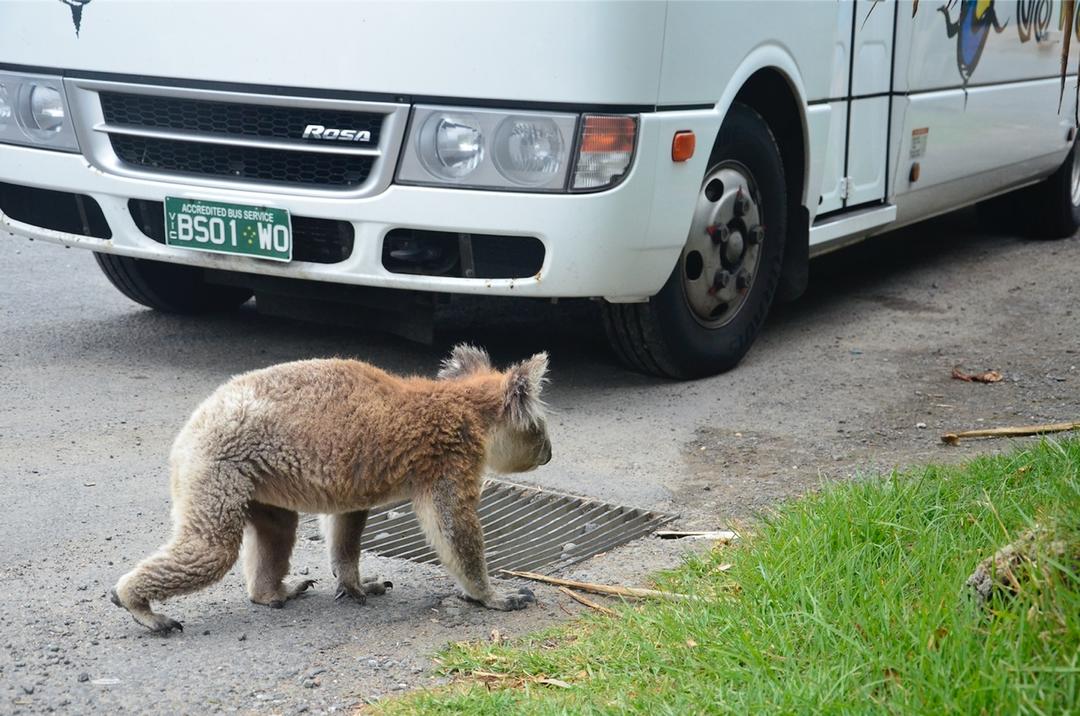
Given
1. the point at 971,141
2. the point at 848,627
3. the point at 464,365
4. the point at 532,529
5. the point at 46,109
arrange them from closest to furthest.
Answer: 1. the point at 848,627
2. the point at 464,365
3. the point at 532,529
4. the point at 46,109
5. the point at 971,141

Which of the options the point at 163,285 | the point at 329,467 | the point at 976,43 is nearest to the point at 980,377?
the point at 976,43

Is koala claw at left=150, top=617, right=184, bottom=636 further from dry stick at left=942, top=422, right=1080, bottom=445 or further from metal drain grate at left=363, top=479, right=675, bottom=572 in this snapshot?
dry stick at left=942, top=422, right=1080, bottom=445

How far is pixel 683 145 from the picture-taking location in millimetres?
5305

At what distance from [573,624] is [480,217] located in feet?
6.37

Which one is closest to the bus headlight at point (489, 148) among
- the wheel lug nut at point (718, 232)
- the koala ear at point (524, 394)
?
the wheel lug nut at point (718, 232)

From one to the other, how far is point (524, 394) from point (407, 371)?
85.2 inches

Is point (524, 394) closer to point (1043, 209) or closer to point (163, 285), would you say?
point (163, 285)

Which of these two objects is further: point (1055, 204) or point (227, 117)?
point (1055, 204)

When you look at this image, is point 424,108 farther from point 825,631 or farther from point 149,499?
point 825,631

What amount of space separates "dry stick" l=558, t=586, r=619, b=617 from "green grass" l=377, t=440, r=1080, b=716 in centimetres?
8

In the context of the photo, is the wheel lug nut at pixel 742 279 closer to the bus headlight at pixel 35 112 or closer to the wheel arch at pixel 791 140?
the wheel arch at pixel 791 140

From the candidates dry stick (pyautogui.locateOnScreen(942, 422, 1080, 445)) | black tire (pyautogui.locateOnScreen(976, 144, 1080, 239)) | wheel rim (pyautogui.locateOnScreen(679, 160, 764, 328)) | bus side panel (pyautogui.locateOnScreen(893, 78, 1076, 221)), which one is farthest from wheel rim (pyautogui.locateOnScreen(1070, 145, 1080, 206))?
dry stick (pyautogui.locateOnScreen(942, 422, 1080, 445))

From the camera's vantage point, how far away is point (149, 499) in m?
4.46

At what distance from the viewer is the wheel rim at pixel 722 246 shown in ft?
18.9
